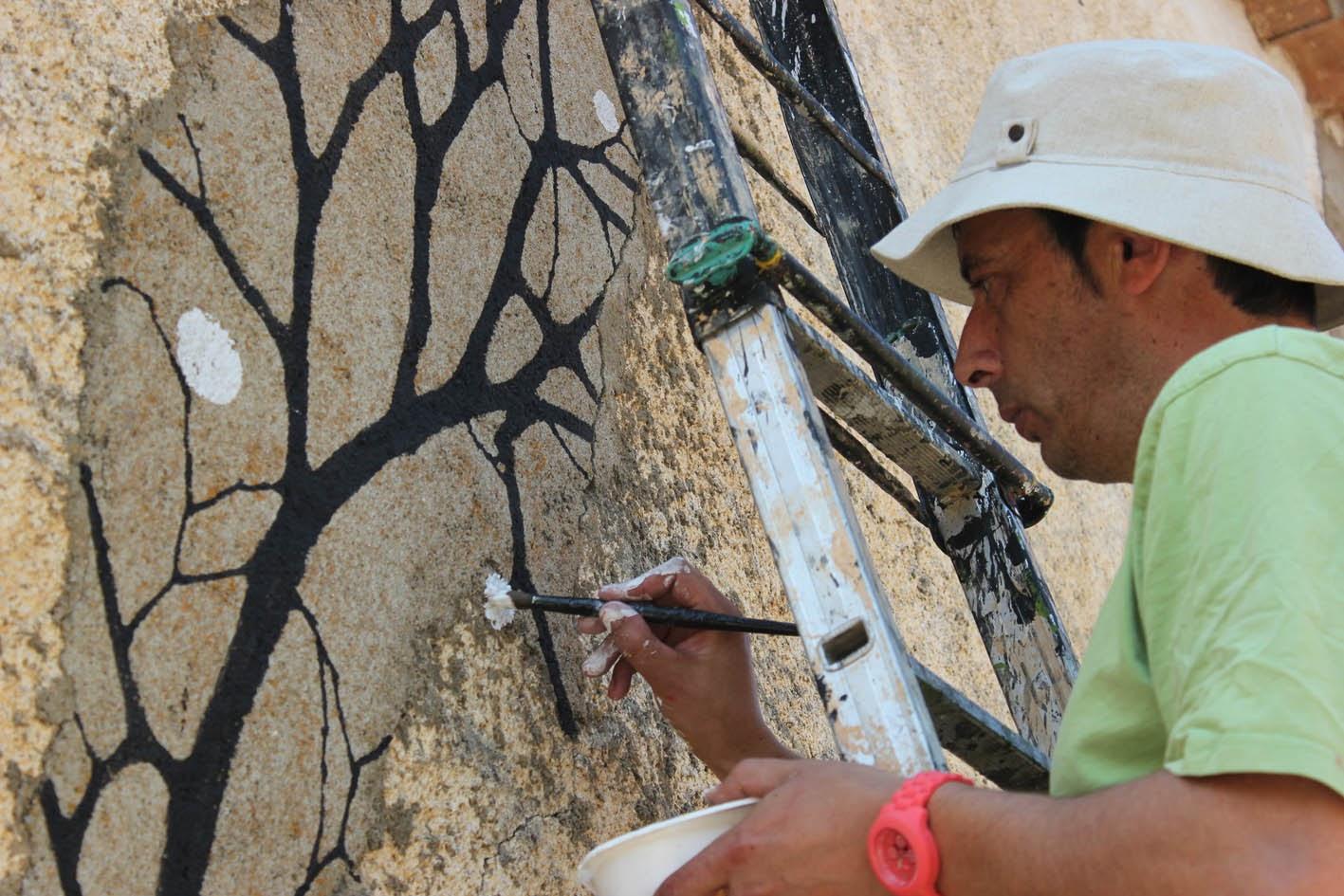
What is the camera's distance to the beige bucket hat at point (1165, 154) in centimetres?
119

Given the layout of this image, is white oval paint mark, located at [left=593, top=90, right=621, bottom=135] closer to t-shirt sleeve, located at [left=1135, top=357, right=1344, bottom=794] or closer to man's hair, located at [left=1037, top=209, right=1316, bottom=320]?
man's hair, located at [left=1037, top=209, right=1316, bottom=320]

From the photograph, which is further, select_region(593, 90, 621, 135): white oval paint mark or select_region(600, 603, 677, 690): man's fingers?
select_region(593, 90, 621, 135): white oval paint mark

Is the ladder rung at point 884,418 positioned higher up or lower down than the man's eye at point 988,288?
lower down

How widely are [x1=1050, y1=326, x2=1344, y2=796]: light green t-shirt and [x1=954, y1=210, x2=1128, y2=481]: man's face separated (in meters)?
0.32

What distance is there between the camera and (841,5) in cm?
295

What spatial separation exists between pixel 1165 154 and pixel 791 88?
2.41 ft

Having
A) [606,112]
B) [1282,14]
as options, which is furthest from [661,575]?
[1282,14]

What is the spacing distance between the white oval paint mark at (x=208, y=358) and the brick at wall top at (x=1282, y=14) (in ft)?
18.8

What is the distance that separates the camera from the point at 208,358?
50.3 inches

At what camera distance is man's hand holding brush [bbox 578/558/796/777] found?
4.69 ft

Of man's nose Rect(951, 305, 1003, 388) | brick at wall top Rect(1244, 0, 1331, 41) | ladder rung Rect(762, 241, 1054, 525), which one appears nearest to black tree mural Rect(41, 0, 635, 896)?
ladder rung Rect(762, 241, 1054, 525)

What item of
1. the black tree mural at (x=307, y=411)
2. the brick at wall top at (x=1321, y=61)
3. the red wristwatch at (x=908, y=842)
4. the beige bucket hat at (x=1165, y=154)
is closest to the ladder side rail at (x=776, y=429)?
the red wristwatch at (x=908, y=842)

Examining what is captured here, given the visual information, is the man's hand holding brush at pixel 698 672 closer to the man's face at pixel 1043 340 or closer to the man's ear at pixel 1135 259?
the man's face at pixel 1043 340

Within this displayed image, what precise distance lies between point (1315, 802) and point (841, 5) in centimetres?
241
